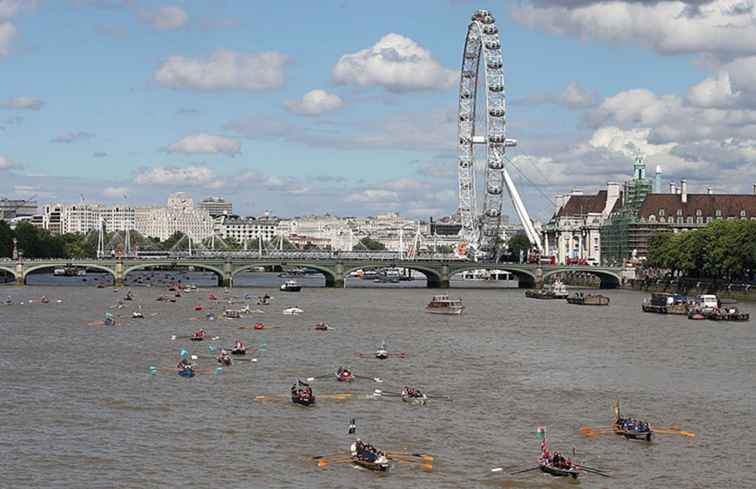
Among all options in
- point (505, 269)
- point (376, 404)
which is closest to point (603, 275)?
point (505, 269)

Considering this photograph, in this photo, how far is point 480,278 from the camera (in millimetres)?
179125

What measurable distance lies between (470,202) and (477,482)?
114882mm

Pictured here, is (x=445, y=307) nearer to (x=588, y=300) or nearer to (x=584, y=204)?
(x=588, y=300)

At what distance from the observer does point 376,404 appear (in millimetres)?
44312

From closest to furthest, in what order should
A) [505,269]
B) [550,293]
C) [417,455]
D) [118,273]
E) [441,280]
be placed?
[417,455] < [550,293] < [505,269] < [118,273] < [441,280]

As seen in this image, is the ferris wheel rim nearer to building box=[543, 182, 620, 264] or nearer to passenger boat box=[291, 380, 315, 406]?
building box=[543, 182, 620, 264]

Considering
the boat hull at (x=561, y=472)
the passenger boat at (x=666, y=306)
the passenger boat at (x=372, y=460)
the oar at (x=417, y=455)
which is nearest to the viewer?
the boat hull at (x=561, y=472)

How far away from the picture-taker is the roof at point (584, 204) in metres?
180

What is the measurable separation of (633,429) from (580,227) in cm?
13672

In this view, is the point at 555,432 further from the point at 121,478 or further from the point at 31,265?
the point at 31,265

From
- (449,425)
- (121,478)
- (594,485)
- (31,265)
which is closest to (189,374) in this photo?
(449,425)

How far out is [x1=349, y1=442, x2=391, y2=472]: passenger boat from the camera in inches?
1340

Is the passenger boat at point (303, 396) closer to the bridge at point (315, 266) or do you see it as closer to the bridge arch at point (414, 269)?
the bridge at point (315, 266)

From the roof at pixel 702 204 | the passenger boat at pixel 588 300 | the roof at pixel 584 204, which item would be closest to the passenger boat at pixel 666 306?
the passenger boat at pixel 588 300
